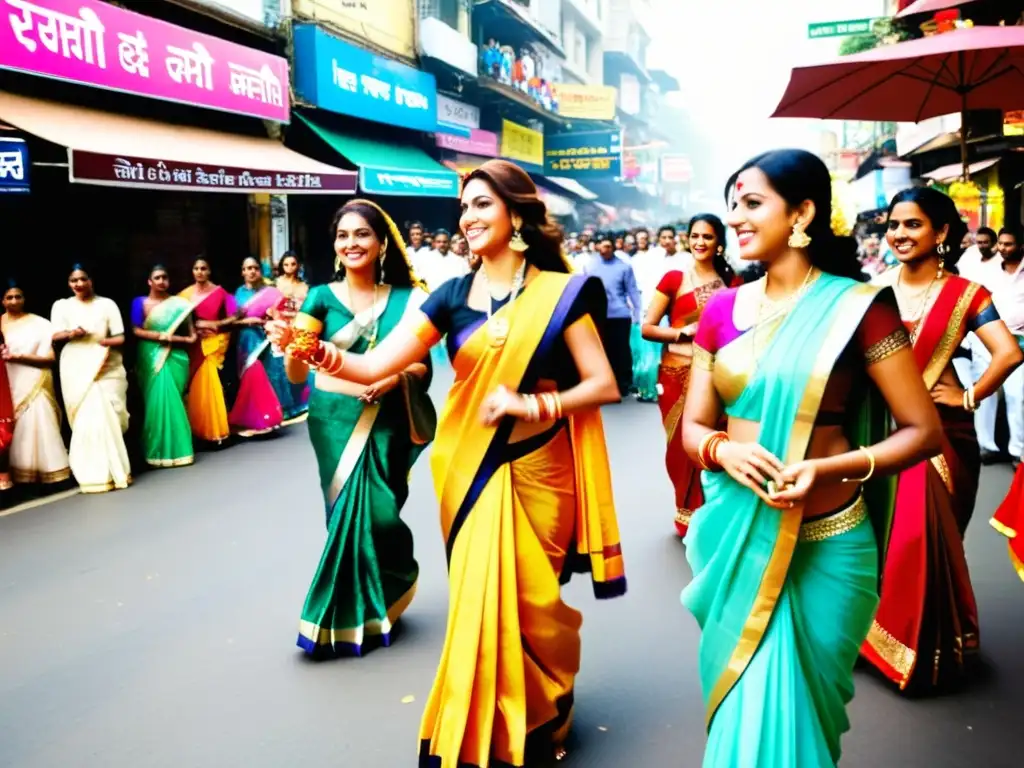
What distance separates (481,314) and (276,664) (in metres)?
1.80

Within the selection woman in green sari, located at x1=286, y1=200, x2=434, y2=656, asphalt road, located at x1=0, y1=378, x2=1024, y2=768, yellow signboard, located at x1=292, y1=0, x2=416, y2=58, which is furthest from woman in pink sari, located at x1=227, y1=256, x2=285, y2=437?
yellow signboard, located at x1=292, y1=0, x2=416, y2=58

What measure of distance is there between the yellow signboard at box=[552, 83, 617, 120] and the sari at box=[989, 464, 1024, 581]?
973 inches

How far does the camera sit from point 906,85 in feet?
17.6

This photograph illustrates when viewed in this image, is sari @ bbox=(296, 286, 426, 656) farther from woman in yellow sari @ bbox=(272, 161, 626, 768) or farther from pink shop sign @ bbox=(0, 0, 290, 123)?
pink shop sign @ bbox=(0, 0, 290, 123)

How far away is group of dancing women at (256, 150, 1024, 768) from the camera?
91.4 inches

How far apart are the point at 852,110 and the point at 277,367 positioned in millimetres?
6863

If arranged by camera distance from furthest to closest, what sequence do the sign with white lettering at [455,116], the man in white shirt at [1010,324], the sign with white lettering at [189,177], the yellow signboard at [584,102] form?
the yellow signboard at [584,102]
the sign with white lettering at [455,116]
the sign with white lettering at [189,177]
the man in white shirt at [1010,324]

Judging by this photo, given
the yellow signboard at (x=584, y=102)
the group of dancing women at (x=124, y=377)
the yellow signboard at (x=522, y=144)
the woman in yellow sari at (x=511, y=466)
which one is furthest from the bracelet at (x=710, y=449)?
the yellow signboard at (x=584, y=102)

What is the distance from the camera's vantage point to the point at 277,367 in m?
10.6

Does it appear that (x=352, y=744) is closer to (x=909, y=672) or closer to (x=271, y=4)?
(x=909, y=672)

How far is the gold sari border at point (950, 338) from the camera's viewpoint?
371cm

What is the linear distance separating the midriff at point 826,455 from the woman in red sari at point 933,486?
1.36m

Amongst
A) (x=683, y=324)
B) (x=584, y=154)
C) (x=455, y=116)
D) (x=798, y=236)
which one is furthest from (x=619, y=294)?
(x=584, y=154)

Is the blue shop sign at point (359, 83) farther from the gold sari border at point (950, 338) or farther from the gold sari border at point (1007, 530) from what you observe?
the gold sari border at point (950, 338)
